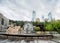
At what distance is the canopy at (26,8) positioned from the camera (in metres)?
7.39

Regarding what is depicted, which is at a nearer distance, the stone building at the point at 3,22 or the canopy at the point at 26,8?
A: the canopy at the point at 26,8

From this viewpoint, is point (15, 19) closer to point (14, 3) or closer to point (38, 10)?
point (14, 3)

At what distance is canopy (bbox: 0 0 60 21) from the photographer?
739 cm

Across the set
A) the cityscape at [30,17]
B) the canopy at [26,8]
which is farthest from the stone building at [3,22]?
the canopy at [26,8]

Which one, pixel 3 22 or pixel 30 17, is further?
pixel 30 17

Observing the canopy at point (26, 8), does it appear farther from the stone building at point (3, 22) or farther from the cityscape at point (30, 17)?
the stone building at point (3, 22)

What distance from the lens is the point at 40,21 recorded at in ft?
28.2

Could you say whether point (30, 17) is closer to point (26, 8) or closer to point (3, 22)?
point (26, 8)

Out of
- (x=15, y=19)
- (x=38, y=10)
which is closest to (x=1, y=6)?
(x=15, y=19)

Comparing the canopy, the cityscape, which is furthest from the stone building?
the canopy

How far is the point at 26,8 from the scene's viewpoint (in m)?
7.69

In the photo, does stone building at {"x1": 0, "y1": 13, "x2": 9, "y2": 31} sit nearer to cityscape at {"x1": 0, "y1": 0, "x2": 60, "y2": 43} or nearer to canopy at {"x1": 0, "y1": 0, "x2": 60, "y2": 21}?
cityscape at {"x1": 0, "y1": 0, "x2": 60, "y2": 43}

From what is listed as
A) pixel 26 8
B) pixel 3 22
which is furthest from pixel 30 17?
pixel 3 22

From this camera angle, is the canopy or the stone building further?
the stone building
